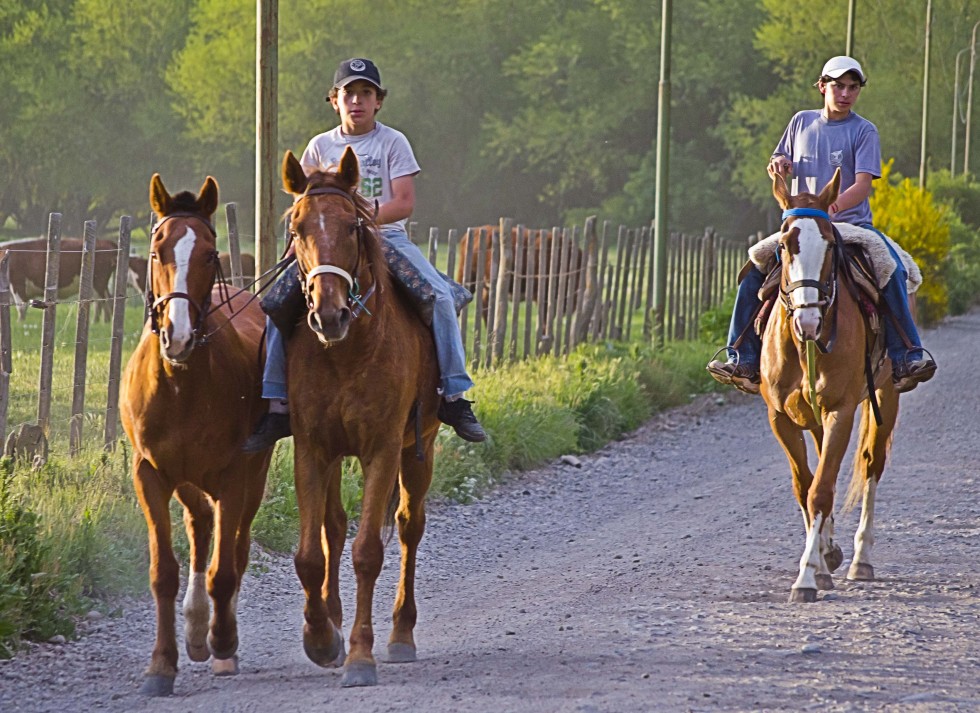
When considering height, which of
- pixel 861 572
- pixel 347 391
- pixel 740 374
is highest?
pixel 347 391

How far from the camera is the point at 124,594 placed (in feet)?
26.7

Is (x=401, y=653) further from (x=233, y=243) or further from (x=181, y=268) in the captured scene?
(x=233, y=243)

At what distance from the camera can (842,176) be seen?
9.14m

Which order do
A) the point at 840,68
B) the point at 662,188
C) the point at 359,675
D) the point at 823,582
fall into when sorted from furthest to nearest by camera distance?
the point at 662,188, the point at 840,68, the point at 823,582, the point at 359,675

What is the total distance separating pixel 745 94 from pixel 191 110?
2441 centimetres

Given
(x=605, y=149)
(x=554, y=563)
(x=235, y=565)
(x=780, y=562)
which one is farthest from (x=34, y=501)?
(x=605, y=149)

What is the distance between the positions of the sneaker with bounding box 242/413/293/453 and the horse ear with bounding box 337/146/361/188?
112 centimetres

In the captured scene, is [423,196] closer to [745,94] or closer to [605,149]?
[605,149]

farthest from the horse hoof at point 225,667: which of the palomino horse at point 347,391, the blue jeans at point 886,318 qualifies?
the blue jeans at point 886,318

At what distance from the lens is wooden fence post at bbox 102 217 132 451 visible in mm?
10875

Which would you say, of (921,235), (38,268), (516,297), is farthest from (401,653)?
(921,235)

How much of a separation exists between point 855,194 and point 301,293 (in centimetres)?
389

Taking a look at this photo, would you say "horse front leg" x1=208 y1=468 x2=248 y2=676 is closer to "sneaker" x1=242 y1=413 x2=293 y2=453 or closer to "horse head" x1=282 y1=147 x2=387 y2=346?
"sneaker" x1=242 y1=413 x2=293 y2=453

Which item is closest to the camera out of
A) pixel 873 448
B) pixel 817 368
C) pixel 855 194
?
pixel 817 368
